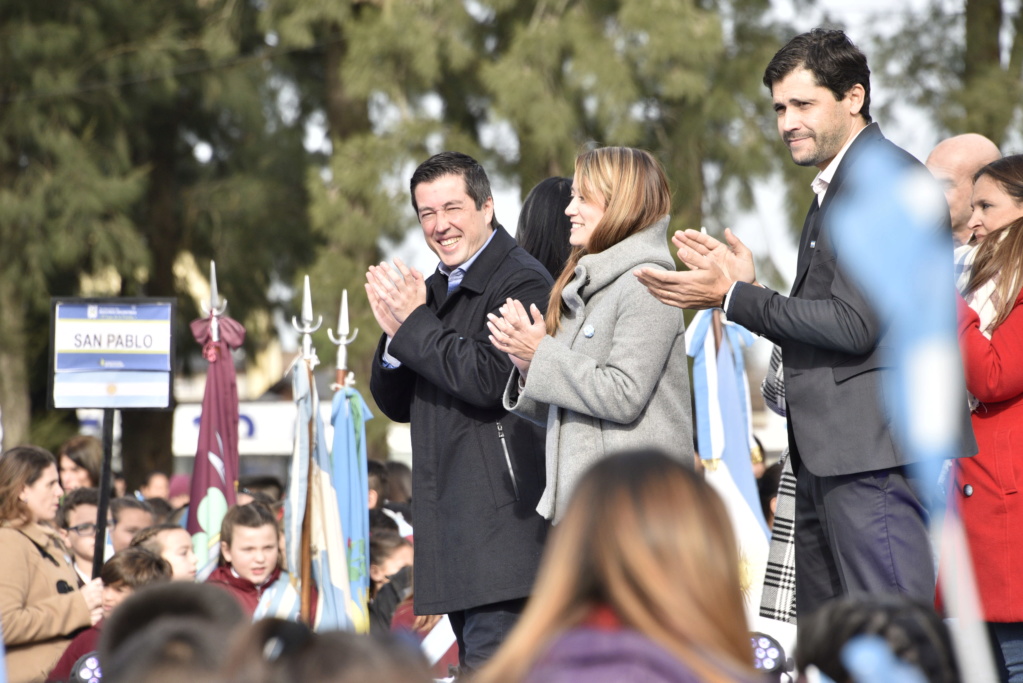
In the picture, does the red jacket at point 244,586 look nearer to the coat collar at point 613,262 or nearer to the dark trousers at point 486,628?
the dark trousers at point 486,628

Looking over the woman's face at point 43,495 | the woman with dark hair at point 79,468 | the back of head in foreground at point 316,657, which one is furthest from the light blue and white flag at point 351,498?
the back of head in foreground at point 316,657

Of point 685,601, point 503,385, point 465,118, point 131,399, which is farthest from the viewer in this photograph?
point 465,118

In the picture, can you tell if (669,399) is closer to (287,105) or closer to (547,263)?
(547,263)

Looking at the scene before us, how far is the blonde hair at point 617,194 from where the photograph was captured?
3607 millimetres

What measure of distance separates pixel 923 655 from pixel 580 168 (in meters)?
1.90

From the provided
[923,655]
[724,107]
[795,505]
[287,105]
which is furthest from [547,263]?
[287,105]

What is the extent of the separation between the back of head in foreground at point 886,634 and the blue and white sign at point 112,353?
15.3 ft

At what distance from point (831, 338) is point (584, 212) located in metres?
0.87

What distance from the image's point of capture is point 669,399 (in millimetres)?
3518

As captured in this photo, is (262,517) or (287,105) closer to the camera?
(262,517)

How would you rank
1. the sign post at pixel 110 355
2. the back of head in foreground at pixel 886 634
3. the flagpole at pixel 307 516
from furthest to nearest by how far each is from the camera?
1. the flagpole at pixel 307 516
2. the sign post at pixel 110 355
3. the back of head in foreground at pixel 886 634

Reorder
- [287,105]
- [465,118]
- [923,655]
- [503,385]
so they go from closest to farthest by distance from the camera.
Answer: [923,655]
[503,385]
[465,118]
[287,105]

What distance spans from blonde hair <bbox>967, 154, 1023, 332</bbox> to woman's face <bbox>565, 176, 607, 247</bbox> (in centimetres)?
102

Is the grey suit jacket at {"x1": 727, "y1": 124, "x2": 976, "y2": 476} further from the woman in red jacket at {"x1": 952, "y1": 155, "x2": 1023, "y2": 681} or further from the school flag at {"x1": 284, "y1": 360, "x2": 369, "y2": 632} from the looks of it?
the school flag at {"x1": 284, "y1": 360, "x2": 369, "y2": 632}
